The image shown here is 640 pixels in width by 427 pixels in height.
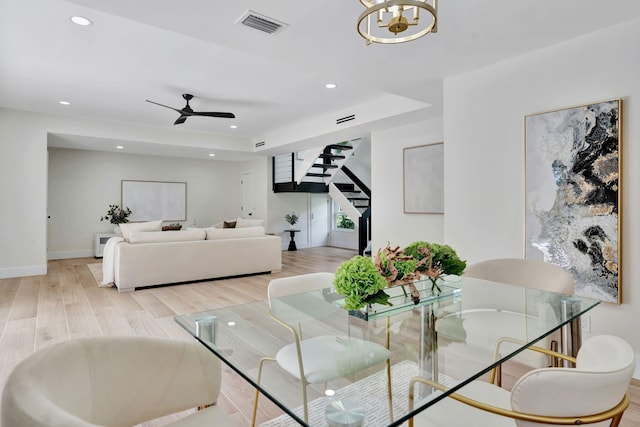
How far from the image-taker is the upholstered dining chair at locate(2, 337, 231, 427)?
724mm

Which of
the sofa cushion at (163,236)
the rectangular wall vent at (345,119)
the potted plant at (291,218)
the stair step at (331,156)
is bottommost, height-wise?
the sofa cushion at (163,236)

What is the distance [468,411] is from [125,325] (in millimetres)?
3299

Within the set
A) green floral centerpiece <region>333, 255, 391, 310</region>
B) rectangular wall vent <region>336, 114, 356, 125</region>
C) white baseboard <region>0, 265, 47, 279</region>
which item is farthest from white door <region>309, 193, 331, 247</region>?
green floral centerpiece <region>333, 255, 391, 310</region>

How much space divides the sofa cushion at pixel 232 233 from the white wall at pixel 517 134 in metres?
3.45

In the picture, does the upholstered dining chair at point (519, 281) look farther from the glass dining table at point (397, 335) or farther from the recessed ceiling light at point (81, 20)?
the recessed ceiling light at point (81, 20)

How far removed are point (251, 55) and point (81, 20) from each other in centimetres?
146

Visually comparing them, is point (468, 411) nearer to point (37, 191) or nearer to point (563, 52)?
point (563, 52)

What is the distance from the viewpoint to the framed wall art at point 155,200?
8.59m

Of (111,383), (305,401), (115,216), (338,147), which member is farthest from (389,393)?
(115,216)

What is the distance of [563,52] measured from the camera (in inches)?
107

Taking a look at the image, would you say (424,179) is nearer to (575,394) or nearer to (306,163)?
(306,163)

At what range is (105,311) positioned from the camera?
154 inches

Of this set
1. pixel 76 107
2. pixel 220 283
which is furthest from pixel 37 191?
pixel 220 283

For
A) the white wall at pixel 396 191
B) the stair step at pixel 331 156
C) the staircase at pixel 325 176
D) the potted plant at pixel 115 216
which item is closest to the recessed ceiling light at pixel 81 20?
the white wall at pixel 396 191
